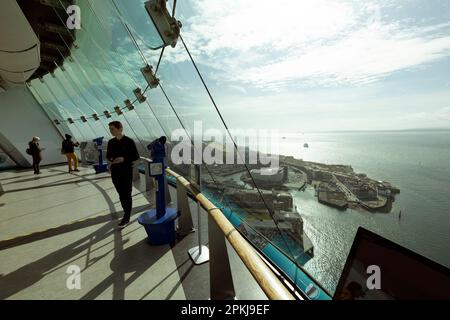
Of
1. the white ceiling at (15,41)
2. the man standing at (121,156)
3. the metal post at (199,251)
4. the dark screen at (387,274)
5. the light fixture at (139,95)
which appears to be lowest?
the metal post at (199,251)

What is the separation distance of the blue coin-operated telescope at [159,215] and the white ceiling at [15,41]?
3126mm

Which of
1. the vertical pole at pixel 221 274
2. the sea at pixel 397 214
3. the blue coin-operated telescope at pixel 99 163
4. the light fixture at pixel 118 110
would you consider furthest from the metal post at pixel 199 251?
the sea at pixel 397 214

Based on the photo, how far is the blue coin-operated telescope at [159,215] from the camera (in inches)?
83.4

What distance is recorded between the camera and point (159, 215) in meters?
2.21

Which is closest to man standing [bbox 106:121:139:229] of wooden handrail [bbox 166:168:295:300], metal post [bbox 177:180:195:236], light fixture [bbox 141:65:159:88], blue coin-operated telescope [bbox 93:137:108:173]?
metal post [bbox 177:180:195:236]

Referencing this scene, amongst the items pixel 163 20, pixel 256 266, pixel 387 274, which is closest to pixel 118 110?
pixel 163 20

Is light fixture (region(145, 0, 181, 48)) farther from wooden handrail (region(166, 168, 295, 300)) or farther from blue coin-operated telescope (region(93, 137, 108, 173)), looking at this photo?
blue coin-operated telescope (region(93, 137, 108, 173))

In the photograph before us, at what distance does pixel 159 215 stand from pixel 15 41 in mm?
4431

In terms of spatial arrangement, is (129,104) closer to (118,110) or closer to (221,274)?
(118,110)

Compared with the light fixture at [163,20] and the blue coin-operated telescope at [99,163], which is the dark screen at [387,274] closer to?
the light fixture at [163,20]
